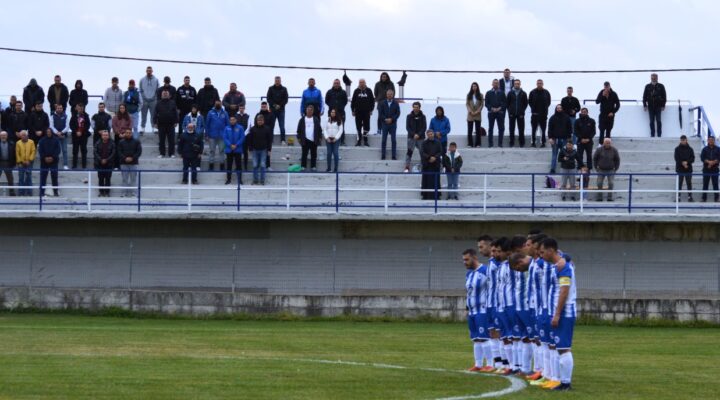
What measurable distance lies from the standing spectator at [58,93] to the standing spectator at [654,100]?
1760cm

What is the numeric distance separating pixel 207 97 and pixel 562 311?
24178 millimetres

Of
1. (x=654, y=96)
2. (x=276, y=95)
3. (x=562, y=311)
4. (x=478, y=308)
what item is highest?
(x=654, y=96)

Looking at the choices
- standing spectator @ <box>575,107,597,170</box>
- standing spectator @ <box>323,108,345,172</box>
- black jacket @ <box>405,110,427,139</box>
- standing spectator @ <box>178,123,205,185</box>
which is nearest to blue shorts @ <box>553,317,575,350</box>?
standing spectator @ <box>323,108,345,172</box>

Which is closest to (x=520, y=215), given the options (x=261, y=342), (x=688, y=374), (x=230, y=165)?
(x=230, y=165)

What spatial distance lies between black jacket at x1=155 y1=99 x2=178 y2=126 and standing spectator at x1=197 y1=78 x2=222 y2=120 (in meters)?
0.87

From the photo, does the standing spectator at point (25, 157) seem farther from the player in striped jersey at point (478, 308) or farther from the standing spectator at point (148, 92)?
the player in striped jersey at point (478, 308)

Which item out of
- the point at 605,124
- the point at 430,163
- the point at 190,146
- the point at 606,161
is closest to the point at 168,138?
the point at 190,146

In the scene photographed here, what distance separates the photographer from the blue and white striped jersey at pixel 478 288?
18562mm

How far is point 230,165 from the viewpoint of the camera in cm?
3744

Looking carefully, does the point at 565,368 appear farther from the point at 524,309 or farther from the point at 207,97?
the point at 207,97

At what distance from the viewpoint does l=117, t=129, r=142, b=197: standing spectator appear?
119 ft

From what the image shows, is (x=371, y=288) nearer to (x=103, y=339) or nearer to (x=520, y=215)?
(x=520, y=215)

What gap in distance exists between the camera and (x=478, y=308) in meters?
18.6

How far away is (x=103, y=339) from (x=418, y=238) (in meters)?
13.1
